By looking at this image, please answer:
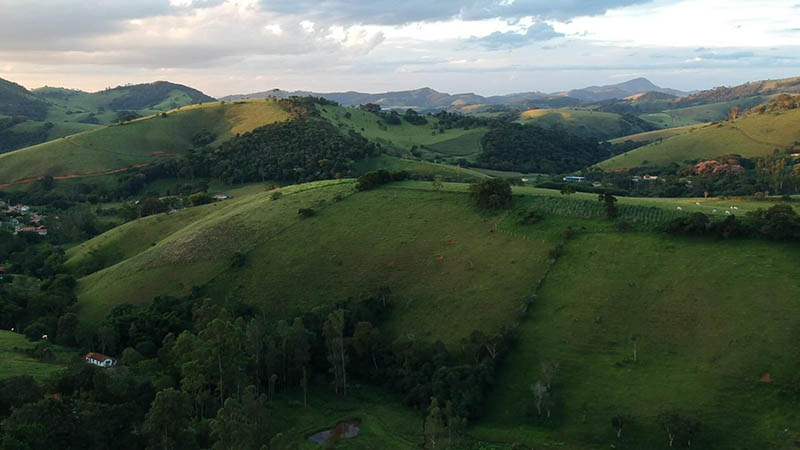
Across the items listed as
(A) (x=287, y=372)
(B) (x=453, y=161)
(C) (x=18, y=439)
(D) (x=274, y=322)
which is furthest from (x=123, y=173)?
(C) (x=18, y=439)

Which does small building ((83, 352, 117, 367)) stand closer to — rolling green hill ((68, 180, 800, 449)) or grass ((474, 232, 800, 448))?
rolling green hill ((68, 180, 800, 449))

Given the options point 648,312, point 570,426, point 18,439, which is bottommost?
point 570,426

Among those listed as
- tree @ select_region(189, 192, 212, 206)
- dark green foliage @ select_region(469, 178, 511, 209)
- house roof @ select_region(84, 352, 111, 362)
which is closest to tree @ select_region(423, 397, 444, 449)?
house roof @ select_region(84, 352, 111, 362)

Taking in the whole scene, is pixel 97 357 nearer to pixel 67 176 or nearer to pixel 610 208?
pixel 610 208

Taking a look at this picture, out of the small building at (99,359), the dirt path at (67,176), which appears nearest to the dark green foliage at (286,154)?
the dirt path at (67,176)

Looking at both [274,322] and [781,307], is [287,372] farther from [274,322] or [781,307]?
[781,307]

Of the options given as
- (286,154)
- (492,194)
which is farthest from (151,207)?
(492,194)

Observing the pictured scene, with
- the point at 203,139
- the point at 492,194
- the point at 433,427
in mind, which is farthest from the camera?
the point at 203,139
